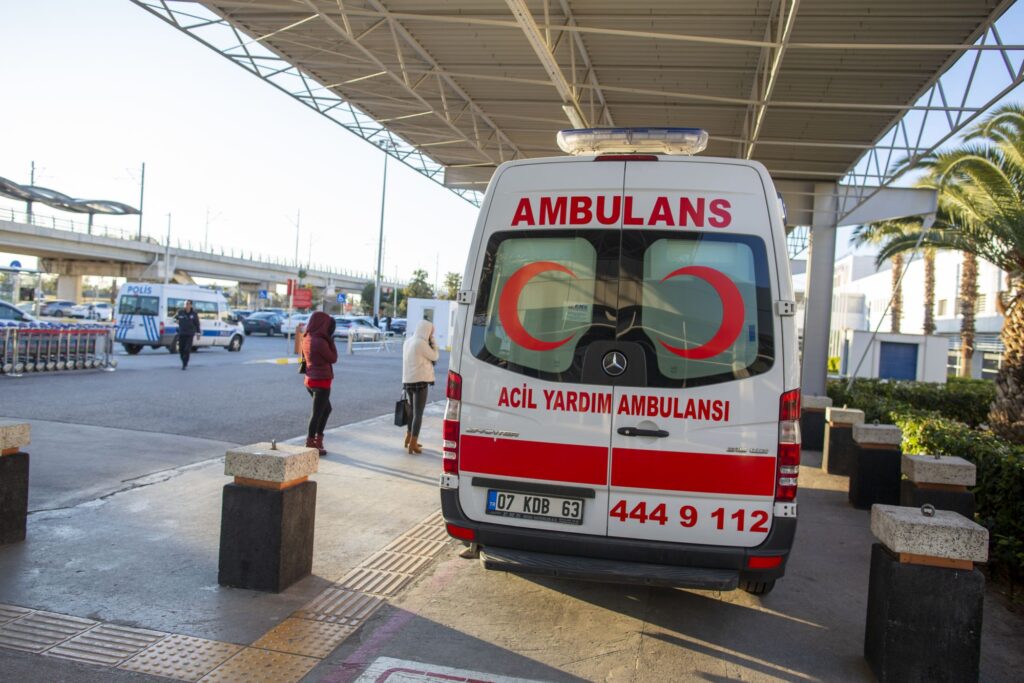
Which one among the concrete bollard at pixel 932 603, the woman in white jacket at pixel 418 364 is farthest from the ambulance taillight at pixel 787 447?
the woman in white jacket at pixel 418 364

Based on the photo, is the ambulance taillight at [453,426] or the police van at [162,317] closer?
the ambulance taillight at [453,426]

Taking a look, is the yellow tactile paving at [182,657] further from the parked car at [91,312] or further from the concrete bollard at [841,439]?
the parked car at [91,312]

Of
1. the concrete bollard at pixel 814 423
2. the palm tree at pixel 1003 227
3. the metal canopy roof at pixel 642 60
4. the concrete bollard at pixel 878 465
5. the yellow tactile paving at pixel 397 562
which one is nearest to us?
the yellow tactile paving at pixel 397 562

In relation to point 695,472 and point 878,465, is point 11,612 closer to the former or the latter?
point 695,472

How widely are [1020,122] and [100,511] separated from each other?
15.7 metres

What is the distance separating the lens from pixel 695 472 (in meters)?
4.01

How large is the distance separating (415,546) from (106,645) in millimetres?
2383

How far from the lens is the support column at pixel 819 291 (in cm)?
1418

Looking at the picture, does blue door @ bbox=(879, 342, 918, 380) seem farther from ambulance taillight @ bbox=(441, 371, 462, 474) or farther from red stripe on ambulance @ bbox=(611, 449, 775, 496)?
ambulance taillight @ bbox=(441, 371, 462, 474)

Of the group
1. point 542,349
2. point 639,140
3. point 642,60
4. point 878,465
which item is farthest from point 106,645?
point 642,60

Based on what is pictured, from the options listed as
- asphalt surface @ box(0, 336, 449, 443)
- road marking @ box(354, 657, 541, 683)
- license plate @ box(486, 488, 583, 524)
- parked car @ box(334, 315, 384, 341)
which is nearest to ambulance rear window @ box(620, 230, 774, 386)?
license plate @ box(486, 488, 583, 524)

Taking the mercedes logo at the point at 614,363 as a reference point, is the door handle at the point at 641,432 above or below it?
below

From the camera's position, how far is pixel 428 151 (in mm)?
16094

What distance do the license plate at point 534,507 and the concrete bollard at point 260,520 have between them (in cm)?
132
